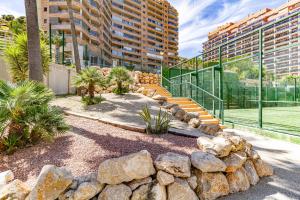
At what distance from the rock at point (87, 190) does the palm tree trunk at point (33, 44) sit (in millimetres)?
4361

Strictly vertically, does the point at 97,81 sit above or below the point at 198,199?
above

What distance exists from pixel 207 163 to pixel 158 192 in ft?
2.93

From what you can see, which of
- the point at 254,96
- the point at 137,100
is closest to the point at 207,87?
the point at 137,100

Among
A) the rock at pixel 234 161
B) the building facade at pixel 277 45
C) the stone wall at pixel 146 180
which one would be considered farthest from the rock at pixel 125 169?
the building facade at pixel 277 45

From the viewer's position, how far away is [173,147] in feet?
13.6

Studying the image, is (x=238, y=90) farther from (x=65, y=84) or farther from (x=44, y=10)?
(x=44, y=10)

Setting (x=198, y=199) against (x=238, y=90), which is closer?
(x=198, y=199)

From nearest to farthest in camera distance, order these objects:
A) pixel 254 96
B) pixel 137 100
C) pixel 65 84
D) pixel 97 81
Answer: pixel 97 81 < pixel 137 100 < pixel 65 84 < pixel 254 96

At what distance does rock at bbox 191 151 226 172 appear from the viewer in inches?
129

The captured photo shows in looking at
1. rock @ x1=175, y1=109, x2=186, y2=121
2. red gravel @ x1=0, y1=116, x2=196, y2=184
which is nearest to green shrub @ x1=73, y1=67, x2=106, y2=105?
rock @ x1=175, y1=109, x2=186, y2=121

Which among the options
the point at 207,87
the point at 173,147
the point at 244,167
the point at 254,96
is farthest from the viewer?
the point at 254,96

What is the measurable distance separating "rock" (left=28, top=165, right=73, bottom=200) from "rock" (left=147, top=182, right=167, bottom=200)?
1.09 metres

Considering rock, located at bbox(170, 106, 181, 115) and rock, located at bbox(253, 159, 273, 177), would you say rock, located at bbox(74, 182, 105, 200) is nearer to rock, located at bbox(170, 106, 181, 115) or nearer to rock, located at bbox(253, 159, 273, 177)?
rock, located at bbox(253, 159, 273, 177)

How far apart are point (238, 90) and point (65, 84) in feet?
45.1
